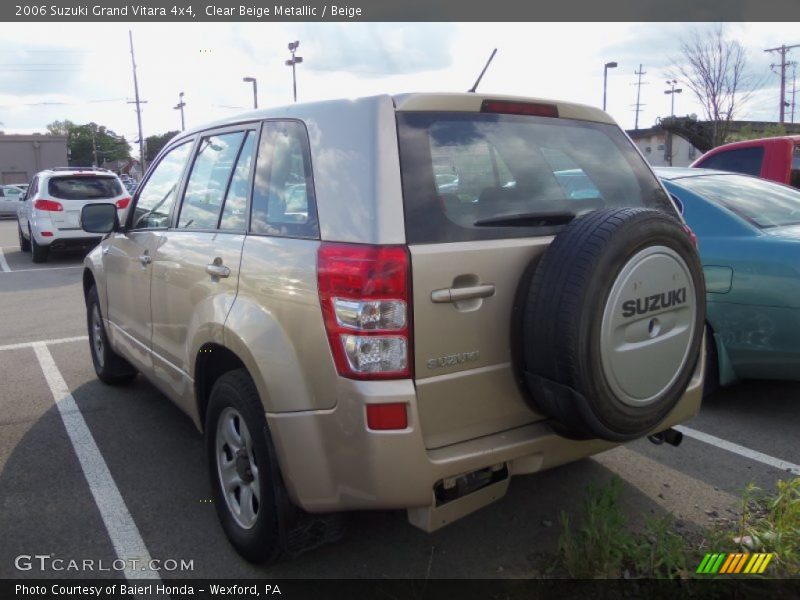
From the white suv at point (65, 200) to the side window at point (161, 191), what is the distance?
9374mm

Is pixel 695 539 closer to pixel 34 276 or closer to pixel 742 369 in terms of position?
pixel 742 369

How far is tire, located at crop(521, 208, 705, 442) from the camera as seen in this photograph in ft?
7.98

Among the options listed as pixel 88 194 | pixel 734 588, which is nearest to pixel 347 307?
pixel 734 588

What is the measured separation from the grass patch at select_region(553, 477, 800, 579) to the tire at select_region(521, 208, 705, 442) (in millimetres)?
415

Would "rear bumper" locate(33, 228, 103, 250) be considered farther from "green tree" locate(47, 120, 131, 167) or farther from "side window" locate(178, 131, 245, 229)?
"green tree" locate(47, 120, 131, 167)

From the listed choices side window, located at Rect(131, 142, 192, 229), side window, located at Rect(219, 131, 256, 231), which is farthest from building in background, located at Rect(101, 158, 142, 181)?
Result: side window, located at Rect(219, 131, 256, 231)

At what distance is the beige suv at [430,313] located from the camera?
241cm

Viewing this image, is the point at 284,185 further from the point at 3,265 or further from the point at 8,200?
the point at 8,200

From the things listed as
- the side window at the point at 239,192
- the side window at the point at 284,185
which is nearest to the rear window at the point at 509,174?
the side window at the point at 284,185

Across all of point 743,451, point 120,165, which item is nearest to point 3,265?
point 743,451

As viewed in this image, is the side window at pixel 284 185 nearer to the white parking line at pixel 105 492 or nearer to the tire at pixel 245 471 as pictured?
the tire at pixel 245 471

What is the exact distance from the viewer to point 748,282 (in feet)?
14.0

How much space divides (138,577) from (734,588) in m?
2.39

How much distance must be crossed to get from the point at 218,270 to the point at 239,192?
1.27ft
